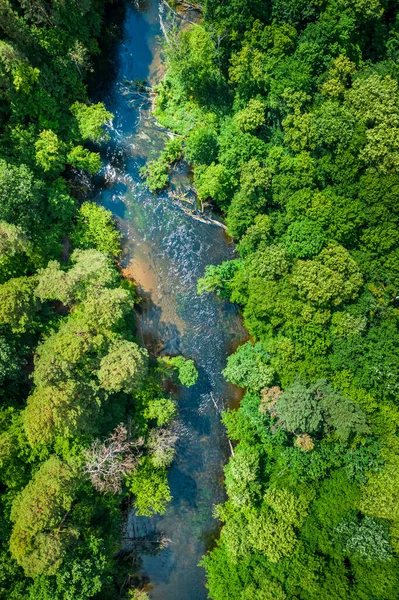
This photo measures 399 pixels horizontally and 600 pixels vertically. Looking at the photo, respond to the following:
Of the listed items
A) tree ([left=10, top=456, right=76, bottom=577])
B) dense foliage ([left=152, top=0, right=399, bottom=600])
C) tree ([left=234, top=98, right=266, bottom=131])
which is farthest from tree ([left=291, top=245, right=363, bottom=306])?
tree ([left=10, top=456, right=76, bottom=577])

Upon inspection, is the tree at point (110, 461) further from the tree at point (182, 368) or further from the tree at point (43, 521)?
the tree at point (182, 368)

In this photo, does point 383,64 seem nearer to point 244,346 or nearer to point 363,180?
point 363,180

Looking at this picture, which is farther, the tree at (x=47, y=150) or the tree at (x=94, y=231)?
the tree at (x=94, y=231)

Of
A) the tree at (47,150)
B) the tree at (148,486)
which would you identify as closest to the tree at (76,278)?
the tree at (47,150)

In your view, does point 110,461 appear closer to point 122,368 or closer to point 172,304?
point 122,368

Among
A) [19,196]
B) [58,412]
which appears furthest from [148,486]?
[19,196]

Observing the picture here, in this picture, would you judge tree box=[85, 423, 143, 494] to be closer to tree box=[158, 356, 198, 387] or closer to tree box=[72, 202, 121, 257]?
tree box=[158, 356, 198, 387]
